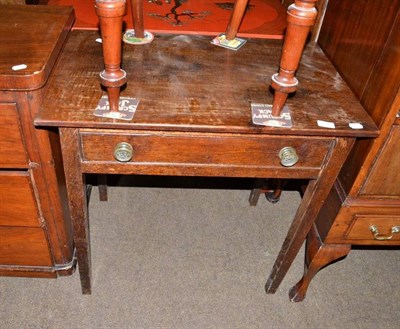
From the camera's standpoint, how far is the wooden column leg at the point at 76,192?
3.26 ft

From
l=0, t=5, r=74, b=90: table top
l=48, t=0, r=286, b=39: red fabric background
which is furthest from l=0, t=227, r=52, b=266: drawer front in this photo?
l=48, t=0, r=286, b=39: red fabric background

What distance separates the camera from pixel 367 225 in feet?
4.16

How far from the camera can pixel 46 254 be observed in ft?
4.80

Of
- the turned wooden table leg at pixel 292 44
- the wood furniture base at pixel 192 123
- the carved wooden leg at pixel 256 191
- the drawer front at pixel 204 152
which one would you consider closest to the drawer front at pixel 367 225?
the wood furniture base at pixel 192 123

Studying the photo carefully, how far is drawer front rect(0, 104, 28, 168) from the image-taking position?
3.43ft

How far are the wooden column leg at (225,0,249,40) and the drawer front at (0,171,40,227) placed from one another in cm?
79

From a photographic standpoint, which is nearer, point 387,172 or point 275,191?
point 387,172

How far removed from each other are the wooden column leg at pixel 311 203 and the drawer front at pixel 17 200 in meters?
0.86

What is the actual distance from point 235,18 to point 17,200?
3.03 feet

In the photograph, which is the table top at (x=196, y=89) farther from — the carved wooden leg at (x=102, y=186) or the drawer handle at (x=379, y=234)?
the carved wooden leg at (x=102, y=186)

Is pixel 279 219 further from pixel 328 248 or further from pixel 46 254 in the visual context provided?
pixel 46 254

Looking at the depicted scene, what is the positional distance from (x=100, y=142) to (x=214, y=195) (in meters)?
1.10

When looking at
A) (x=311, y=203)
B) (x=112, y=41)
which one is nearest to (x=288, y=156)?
(x=311, y=203)

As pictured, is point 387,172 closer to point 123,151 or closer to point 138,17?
point 123,151
